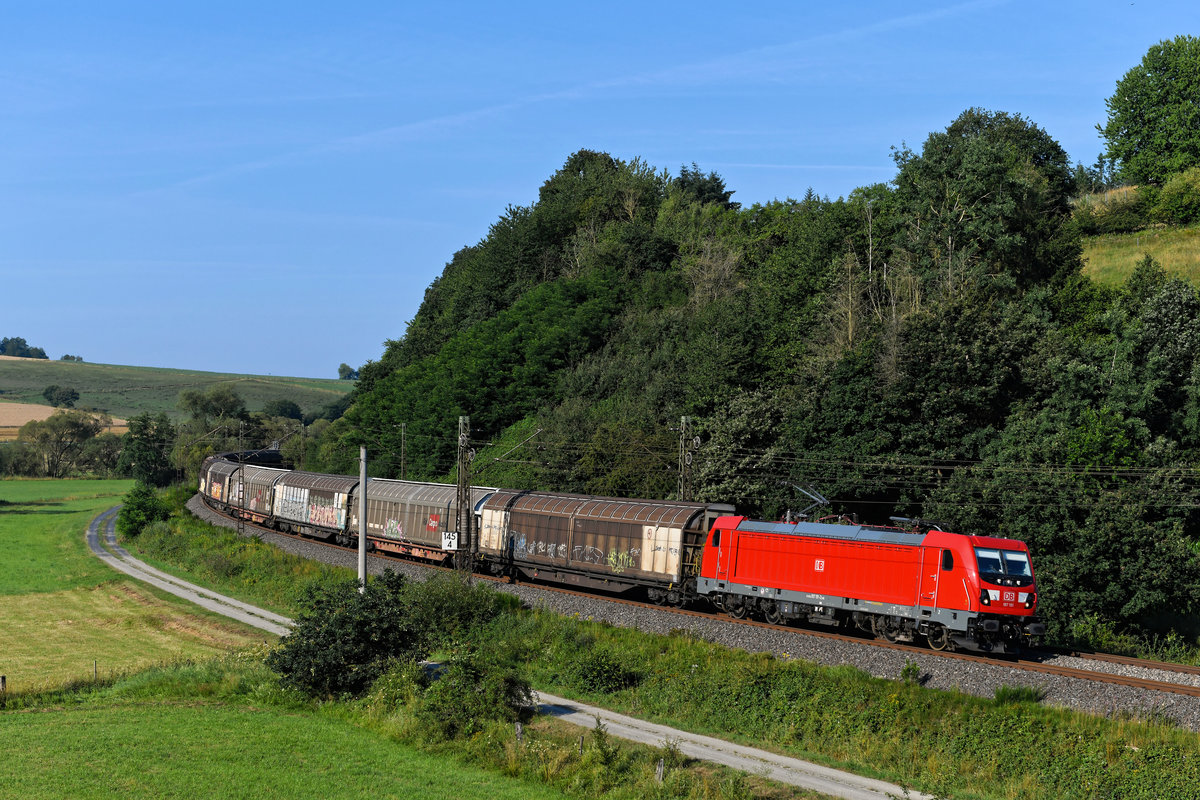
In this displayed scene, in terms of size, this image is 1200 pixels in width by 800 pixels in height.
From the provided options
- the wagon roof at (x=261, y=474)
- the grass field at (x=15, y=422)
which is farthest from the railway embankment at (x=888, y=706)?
the grass field at (x=15, y=422)

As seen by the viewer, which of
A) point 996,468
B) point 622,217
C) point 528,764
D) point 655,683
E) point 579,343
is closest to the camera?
point 528,764

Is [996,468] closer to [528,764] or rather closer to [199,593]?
[528,764]

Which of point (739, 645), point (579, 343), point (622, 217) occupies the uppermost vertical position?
point (622, 217)

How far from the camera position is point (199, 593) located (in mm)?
56594

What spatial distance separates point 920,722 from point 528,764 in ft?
34.2

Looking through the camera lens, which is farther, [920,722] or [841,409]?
[841,409]

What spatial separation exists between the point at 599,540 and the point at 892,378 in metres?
22.0

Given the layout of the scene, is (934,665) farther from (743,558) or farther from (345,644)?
(345,644)

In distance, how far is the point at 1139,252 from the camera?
277ft

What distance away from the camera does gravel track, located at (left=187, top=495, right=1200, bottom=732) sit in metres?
24.4

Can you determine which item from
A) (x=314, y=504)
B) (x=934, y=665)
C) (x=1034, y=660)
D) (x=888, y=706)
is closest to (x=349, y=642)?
(x=888, y=706)

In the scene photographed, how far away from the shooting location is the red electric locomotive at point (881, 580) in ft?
97.7

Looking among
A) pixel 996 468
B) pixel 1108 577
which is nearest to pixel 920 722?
pixel 1108 577

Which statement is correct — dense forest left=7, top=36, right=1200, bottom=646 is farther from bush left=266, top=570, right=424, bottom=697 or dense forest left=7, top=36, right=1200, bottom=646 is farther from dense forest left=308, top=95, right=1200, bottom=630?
bush left=266, top=570, right=424, bottom=697
